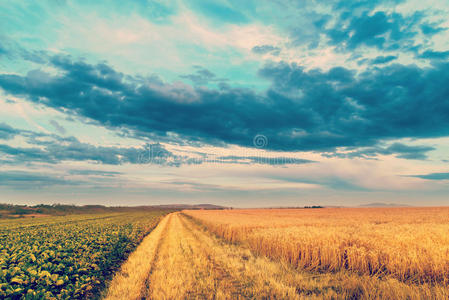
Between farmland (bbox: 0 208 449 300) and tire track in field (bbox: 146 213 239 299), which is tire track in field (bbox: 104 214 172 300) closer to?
farmland (bbox: 0 208 449 300)

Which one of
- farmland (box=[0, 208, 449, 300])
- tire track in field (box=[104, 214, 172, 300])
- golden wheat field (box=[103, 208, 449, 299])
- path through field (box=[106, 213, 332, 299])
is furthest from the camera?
tire track in field (box=[104, 214, 172, 300])

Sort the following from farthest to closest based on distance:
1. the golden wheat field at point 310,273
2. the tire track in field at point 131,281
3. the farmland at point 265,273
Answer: the tire track in field at point 131,281 < the golden wheat field at point 310,273 < the farmland at point 265,273

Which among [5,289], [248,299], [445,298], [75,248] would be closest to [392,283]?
[445,298]

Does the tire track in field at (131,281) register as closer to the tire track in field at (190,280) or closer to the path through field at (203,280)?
the path through field at (203,280)

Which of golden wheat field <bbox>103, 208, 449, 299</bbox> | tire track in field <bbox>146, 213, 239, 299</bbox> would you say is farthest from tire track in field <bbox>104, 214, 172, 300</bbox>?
tire track in field <bbox>146, 213, 239, 299</bbox>

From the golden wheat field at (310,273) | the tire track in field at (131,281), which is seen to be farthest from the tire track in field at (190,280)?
the tire track in field at (131,281)

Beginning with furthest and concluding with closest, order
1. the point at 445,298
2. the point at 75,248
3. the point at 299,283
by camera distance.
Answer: the point at 75,248 → the point at 299,283 → the point at 445,298

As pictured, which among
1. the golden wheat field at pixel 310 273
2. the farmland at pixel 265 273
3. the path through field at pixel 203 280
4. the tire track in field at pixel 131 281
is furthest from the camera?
the tire track in field at pixel 131 281

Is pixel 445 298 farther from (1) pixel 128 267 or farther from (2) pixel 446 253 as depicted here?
(1) pixel 128 267

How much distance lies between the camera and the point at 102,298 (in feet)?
24.9

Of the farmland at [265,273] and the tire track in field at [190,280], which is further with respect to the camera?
the tire track in field at [190,280]

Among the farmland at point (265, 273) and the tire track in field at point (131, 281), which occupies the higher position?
the farmland at point (265, 273)

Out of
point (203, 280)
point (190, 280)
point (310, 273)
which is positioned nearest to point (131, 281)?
point (190, 280)

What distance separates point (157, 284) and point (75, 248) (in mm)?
4586
